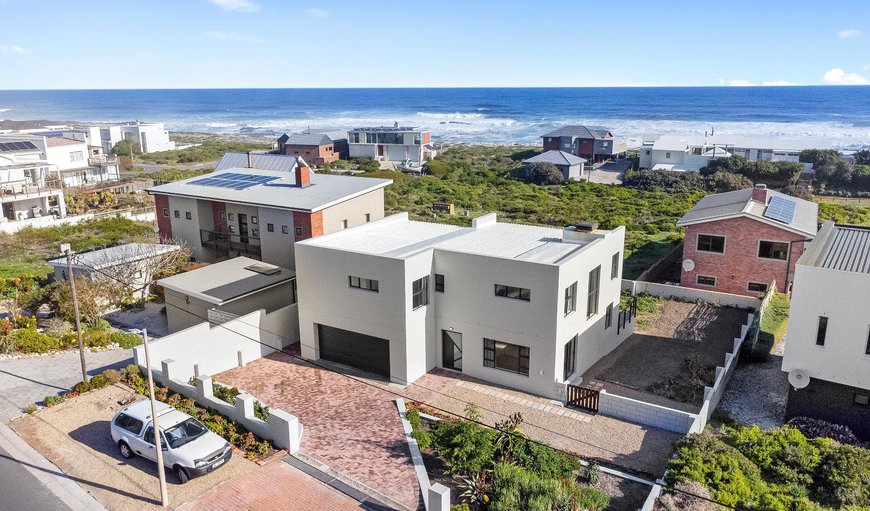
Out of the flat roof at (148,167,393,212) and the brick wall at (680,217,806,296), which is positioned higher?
the flat roof at (148,167,393,212)

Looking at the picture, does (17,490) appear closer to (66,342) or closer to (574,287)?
(66,342)

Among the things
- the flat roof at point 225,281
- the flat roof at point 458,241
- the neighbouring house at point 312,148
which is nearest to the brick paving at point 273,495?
the flat roof at point 458,241

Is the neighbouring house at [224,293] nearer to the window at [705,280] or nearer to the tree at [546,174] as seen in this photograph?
the window at [705,280]

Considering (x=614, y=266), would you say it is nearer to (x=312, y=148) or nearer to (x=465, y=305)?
(x=465, y=305)

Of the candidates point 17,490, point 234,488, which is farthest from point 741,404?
point 17,490

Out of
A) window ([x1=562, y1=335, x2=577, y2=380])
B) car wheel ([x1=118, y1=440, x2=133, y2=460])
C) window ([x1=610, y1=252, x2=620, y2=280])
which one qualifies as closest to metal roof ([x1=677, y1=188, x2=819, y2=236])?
window ([x1=610, y1=252, x2=620, y2=280])

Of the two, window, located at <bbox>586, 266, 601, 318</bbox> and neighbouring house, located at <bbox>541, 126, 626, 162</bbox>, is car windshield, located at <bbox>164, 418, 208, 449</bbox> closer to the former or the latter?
window, located at <bbox>586, 266, 601, 318</bbox>

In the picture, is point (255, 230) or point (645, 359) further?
point (255, 230)
